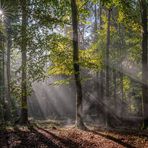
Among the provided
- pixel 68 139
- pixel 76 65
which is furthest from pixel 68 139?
pixel 76 65

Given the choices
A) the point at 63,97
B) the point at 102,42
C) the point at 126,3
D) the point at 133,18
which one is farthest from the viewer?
the point at 63,97

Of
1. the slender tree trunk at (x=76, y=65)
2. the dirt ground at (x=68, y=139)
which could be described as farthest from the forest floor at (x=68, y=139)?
the slender tree trunk at (x=76, y=65)

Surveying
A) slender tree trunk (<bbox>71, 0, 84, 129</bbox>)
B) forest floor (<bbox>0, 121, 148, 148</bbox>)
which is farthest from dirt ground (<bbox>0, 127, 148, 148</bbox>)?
slender tree trunk (<bbox>71, 0, 84, 129</bbox>)

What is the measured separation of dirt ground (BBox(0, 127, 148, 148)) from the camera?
10.7 metres

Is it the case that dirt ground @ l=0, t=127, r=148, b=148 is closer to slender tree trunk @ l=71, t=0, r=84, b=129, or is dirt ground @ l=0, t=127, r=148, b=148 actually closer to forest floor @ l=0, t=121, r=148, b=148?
forest floor @ l=0, t=121, r=148, b=148

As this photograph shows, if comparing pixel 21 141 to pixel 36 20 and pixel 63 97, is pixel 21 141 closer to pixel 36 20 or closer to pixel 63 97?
pixel 36 20

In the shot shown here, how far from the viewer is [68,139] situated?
11609mm

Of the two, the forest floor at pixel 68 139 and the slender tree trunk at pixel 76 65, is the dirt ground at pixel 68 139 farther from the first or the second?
the slender tree trunk at pixel 76 65

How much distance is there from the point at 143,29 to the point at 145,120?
5.11 metres

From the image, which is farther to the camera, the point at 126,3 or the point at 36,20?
the point at 36,20

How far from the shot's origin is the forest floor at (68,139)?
35.2ft

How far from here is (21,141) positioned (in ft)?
36.3

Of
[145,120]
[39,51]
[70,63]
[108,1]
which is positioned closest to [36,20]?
[39,51]

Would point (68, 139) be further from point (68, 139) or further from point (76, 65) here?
point (76, 65)
